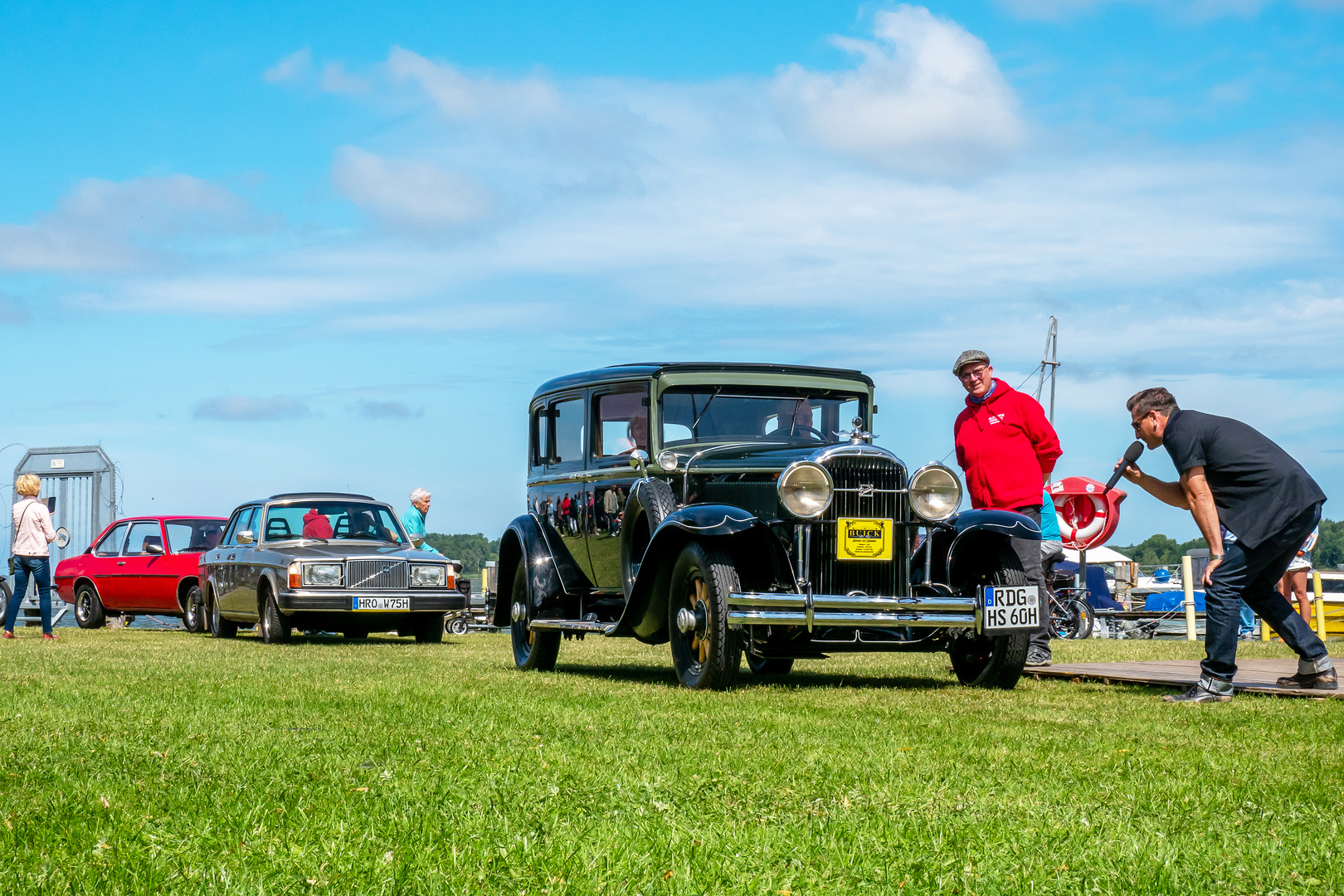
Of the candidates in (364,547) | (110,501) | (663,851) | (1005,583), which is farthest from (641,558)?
(110,501)

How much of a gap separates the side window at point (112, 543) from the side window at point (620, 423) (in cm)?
1297

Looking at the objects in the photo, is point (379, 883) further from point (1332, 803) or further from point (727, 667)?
point (727, 667)

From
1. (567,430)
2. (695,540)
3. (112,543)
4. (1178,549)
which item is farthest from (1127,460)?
(1178,549)

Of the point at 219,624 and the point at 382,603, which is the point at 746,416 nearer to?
the point at 382,603

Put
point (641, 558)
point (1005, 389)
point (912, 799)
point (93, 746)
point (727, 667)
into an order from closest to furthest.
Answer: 1. point (912, 799)
2. point (93, 746)
3. point (727, 667)
4. point (641, 558)
5. point (1005, 389)

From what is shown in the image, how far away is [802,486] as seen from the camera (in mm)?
8391

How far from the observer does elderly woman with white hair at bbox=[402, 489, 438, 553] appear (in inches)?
704

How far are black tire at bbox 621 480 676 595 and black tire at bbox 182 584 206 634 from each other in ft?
35.6

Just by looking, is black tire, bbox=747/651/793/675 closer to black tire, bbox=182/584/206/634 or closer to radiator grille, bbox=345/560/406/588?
radiator grille, bbox=345/560/406/588

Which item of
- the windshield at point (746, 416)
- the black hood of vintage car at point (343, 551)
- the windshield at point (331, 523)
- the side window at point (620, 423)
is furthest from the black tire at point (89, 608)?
the windshield at point (746, 416)

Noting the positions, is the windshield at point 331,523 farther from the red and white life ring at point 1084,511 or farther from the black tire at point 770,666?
the red and white life ring at point 1084,511

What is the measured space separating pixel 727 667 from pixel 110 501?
22974 mm

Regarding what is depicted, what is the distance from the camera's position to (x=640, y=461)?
9.53 m

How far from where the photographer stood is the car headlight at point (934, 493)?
28.1 feet
